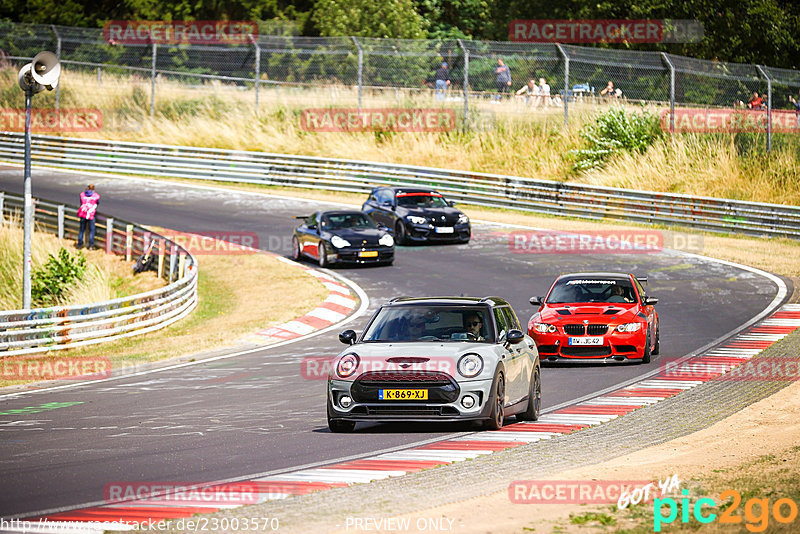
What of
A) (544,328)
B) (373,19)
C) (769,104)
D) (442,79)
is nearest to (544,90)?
(442,79)

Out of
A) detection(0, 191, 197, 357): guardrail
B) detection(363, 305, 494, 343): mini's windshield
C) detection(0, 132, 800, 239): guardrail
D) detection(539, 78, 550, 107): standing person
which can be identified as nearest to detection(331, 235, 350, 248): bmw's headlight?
detection(0, 191, 197, 357): guardrail

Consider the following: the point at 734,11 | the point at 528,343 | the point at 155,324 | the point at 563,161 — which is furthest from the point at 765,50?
the point at 528,343

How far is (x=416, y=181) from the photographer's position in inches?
1545

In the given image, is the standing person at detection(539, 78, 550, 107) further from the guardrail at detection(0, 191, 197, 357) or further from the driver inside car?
the driver inside car

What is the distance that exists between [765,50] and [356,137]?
16.4 meters

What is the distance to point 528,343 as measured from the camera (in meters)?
13.3

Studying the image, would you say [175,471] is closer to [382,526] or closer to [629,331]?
[382,526]

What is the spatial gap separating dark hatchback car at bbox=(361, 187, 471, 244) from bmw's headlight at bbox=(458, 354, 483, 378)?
19132 millimetres

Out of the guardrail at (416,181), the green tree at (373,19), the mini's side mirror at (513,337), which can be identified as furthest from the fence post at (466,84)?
the mini's side mirror at (513,337)

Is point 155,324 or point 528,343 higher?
point 528,343

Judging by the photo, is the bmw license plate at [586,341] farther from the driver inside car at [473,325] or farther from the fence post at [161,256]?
the fence post at [161,256]

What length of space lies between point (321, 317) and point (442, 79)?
19615 mm

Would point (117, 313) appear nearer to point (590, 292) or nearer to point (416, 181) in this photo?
point (590, 292)

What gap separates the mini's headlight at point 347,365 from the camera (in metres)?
11.6
